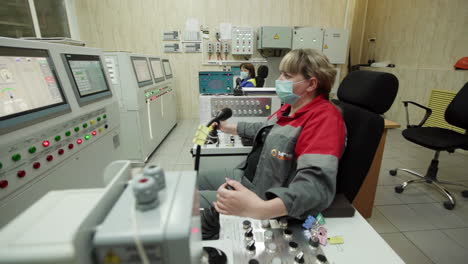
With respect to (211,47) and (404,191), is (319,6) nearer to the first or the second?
(211,47)

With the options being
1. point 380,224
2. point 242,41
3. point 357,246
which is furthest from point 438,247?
point 242,41

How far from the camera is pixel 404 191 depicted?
244 centimetres

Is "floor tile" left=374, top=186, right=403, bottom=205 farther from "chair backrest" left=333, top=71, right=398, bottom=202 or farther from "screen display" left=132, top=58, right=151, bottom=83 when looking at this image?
"screen display" left=132, top=58, right=151, bottom=83

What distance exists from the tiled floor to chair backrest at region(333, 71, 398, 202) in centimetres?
109

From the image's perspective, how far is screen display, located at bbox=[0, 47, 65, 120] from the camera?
3.34 feet

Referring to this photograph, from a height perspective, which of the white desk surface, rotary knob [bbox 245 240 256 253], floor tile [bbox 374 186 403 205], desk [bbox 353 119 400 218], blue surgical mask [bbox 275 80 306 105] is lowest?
floor tile [bbox 374 186 403 205]

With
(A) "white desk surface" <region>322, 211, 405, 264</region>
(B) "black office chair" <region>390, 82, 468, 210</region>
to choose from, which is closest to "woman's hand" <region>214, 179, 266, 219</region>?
(A) "white desk surface" <region>322, 211, 405, 264</region>

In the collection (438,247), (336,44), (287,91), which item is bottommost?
(438,247)

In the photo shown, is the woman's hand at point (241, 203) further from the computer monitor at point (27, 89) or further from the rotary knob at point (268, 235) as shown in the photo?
the computer monitor at point (27, 89)

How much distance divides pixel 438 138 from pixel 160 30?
15.4ft

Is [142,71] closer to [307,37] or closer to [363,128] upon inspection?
[363,128]

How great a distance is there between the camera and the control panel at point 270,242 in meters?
0.69

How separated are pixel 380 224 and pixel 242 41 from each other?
390 centimetres

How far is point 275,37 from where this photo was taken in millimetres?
4512
